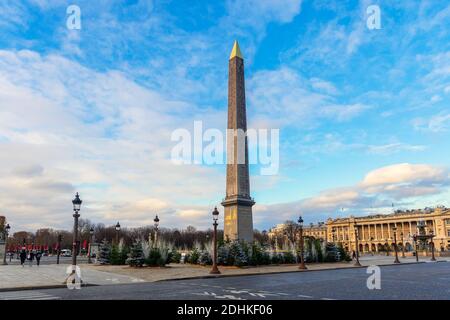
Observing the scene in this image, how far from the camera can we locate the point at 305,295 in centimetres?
1434

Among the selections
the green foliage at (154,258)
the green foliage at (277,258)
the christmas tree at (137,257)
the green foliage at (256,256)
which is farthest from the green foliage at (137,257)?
the green foliage at (277,258)

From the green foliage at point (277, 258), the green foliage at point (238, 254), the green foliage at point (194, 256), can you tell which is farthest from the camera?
the green foliage at point (277, 258)

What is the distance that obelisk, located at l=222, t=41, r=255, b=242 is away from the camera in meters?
37.2

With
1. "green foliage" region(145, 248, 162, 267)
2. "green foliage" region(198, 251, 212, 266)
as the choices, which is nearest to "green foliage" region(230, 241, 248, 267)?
"green foliage" region(198, 251, 212, 266)

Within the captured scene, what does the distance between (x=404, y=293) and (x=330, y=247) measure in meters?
29.9

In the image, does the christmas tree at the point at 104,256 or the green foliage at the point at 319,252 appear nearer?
the christmas tree at the point at 104,256

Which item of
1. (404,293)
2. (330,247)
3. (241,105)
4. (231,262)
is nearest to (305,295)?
(404,293)

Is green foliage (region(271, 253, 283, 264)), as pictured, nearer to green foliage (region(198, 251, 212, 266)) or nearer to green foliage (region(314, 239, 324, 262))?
green foliage (region(314, 239, 324, 262))

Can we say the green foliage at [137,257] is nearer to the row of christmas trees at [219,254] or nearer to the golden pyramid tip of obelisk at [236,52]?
the row of christmas trees at [219,254]

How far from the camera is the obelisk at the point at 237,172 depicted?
37.2m

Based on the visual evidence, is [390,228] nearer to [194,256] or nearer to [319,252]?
[319,252]

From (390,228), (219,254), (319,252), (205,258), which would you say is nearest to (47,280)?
(219,254)
